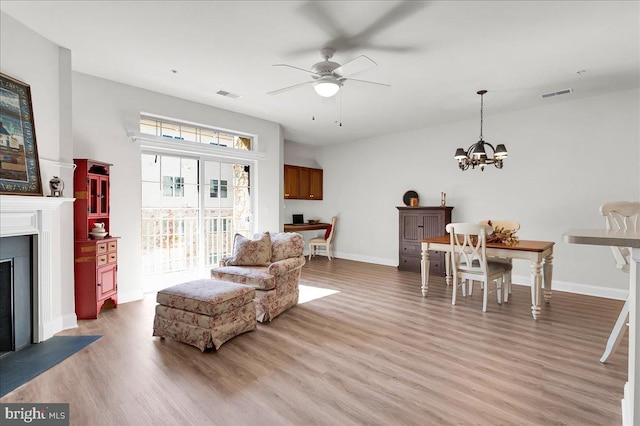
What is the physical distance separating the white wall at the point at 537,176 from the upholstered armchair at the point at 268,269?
3.39 m

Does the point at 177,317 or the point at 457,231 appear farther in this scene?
the point at 457,231

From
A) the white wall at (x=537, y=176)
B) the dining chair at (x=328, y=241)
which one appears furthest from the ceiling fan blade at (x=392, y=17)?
the dining chair at (x=328, y=241)

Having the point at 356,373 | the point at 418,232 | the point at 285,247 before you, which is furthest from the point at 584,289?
the point at 285,247

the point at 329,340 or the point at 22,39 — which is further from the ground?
the point at 22,39

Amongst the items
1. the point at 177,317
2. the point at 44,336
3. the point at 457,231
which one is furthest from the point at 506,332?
the point at 44,336

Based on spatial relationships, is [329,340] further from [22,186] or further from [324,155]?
[324,155]

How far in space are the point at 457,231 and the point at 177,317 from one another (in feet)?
10.8

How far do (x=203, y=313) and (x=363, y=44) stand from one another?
2925mm

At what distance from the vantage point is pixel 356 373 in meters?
2.42

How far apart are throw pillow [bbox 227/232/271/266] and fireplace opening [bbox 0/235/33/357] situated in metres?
1.93

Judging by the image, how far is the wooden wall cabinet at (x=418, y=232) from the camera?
586 cm

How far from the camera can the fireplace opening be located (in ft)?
8.90

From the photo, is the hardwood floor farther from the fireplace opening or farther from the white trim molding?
the white trim molding

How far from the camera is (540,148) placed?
503 cm
